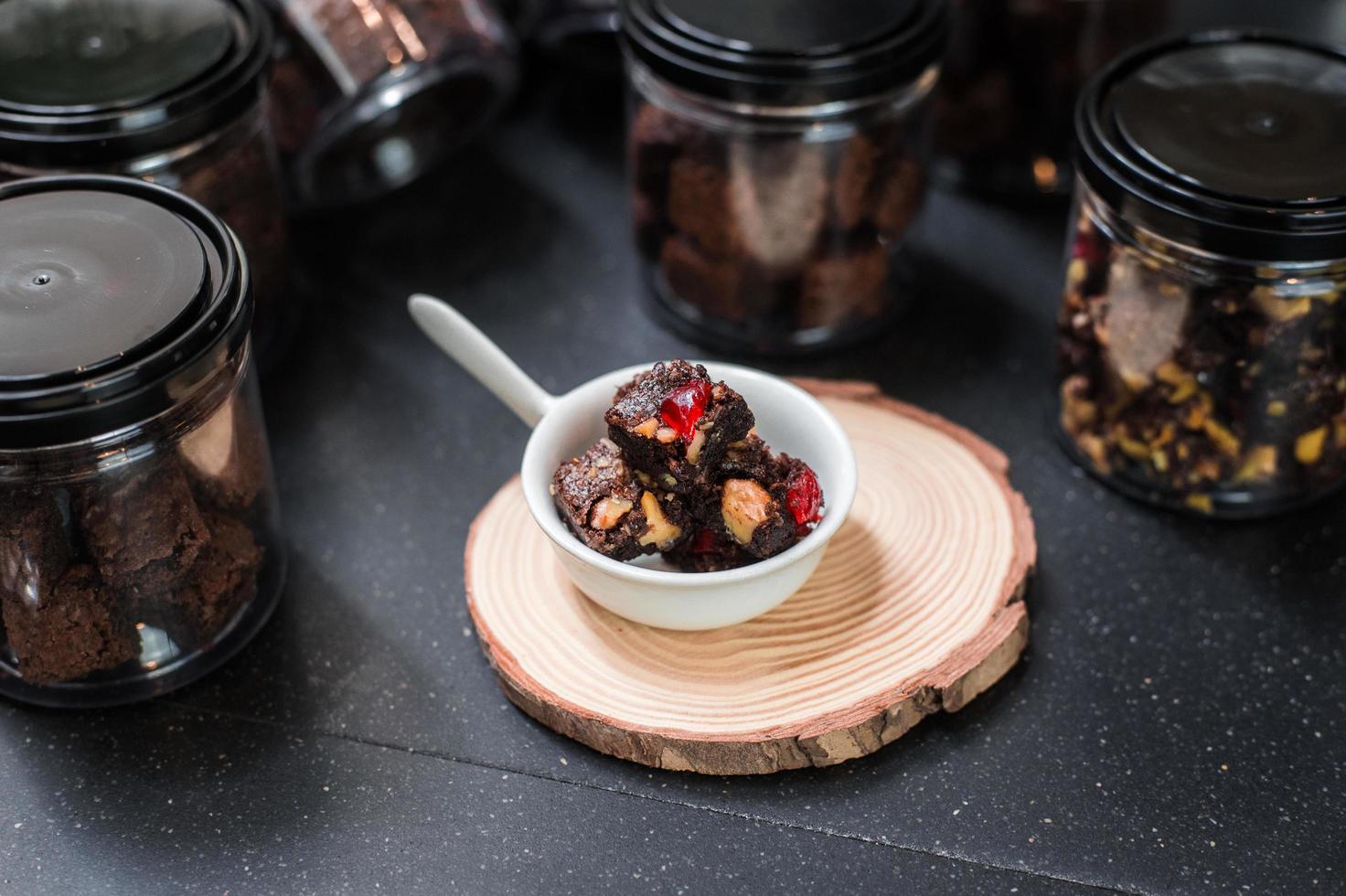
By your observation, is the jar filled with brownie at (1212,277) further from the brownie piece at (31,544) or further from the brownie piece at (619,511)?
the brownie piece at (31,544)

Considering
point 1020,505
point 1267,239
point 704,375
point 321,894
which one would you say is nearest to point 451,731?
point 321,894

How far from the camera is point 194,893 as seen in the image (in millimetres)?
831

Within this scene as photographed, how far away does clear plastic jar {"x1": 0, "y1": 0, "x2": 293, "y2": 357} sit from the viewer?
100 cm

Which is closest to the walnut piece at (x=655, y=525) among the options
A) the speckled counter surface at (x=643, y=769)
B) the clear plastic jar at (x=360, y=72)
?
the speckled counter surface at (x=643, y=769)

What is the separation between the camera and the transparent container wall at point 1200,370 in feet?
3.10

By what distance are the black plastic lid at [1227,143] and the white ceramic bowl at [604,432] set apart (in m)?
0.26

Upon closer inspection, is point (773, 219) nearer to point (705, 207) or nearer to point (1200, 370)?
point (705, 207)

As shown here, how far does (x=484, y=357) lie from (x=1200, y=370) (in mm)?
484

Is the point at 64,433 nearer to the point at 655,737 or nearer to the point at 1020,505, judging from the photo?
the point at 655,737

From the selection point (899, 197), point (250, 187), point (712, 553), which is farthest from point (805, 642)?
point (250, 187)

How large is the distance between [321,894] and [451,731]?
135 millimetres

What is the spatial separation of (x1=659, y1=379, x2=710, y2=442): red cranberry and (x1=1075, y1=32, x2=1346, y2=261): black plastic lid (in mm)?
327

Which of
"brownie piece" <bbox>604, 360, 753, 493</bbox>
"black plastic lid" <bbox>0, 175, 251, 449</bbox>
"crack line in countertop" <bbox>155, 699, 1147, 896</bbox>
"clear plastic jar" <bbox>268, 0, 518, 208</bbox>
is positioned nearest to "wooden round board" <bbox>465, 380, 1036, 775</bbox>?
"crack line in countertop" <bbox>155, 699, 1147, 896</bbox>

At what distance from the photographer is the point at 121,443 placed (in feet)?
2.69
